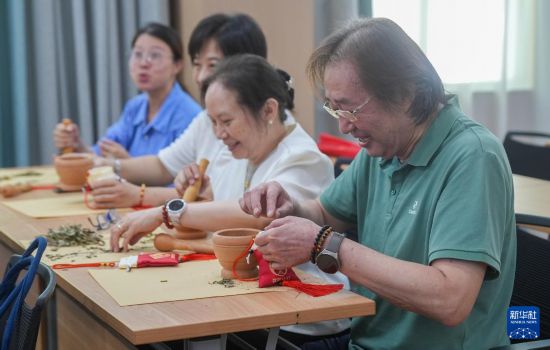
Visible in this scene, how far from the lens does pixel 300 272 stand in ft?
5.76

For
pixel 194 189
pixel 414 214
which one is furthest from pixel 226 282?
pixel 194 189

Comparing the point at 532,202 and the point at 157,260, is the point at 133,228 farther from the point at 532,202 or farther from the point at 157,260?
the point at 532,202

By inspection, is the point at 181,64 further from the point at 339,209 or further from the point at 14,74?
the point at 339,209

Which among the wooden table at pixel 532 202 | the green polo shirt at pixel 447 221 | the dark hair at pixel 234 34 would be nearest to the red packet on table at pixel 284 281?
the green polo shirt at pixel 447 221

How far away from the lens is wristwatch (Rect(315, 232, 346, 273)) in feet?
5.16

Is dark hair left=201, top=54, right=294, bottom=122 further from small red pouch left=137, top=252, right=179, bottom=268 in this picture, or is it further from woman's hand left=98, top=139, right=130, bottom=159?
woman's hand left=98, top=139, right=130, bottom=159

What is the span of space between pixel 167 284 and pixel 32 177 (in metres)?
1.94

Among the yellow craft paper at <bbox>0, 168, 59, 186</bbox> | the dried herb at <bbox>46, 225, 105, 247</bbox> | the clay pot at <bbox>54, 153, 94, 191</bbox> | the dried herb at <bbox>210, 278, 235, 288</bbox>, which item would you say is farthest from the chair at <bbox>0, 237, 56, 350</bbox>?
the yellow craft paper at <bbox>0, 168, 59, 186</bbox>

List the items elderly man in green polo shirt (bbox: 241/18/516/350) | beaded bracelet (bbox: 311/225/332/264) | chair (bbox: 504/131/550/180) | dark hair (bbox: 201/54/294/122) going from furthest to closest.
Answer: chair (bbox: 504/131/550/180) → dark hair (bbox: 201/54/294/122) → beaded bracelet (bbox: 311/225/332/264) → elderly man in green polo shirt (bbox: 241/18/516/350)

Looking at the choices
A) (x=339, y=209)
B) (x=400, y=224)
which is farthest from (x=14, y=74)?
(x=400, y=224)

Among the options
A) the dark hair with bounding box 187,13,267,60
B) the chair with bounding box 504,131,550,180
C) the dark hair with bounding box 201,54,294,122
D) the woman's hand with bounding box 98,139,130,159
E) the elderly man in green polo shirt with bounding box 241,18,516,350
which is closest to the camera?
the elderly man in green polo shirt with bounding box 241,18,516,350

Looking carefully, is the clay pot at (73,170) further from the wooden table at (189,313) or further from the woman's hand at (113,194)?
the wooden table at (189,313)

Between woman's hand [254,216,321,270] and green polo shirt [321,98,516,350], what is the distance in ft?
0.46

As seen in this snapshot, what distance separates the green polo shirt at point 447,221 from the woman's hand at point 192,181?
0.79 meters
